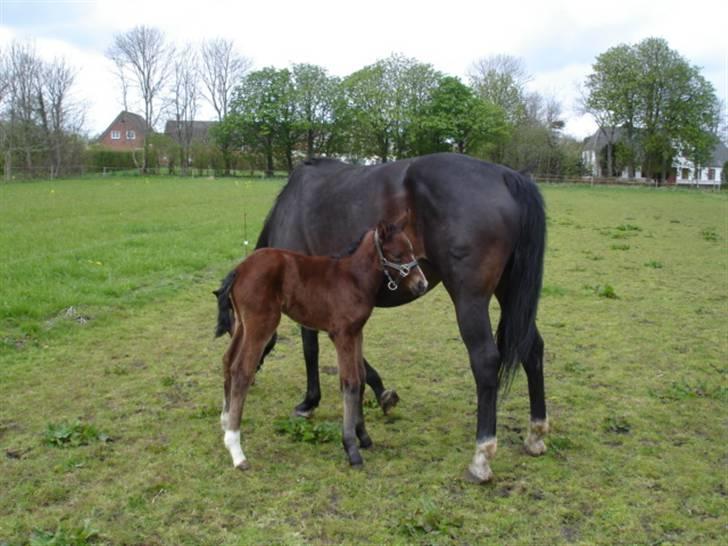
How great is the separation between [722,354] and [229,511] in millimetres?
5658

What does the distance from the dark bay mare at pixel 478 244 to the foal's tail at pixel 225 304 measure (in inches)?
40.1

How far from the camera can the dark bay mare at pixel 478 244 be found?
399cm

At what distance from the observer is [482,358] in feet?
13.1

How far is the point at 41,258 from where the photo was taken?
35.1 feet

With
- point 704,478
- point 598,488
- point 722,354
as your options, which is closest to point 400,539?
point 598,488

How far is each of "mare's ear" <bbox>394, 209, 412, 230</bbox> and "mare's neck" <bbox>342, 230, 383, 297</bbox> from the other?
0.65ft

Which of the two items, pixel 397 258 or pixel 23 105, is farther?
pixel 23 105

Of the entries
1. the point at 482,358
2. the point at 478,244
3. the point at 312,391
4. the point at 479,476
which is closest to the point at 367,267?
the point at 478,244

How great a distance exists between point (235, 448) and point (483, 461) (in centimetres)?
A: 161

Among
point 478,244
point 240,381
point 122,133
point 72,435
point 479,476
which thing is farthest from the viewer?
point 122,133

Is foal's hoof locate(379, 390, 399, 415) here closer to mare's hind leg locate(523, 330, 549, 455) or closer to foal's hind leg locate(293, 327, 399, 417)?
foal's hind leg locate(293, 327, 399, 417)

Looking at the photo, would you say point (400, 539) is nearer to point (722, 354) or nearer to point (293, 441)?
point (293, 441)

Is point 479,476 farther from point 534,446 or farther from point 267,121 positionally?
point 267,121

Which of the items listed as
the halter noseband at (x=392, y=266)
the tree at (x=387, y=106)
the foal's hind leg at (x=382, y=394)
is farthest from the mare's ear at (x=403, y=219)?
the tree at (x=387, y=106)
